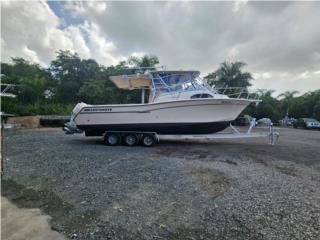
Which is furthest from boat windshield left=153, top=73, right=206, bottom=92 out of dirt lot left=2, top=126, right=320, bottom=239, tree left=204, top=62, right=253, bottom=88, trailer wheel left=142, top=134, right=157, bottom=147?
tree left=204, top=62, right=253, bottom=88

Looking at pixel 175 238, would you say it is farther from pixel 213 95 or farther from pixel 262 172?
pixel 213 95

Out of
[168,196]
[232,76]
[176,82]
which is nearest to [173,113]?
[176,82]

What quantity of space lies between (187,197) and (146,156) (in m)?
3.09

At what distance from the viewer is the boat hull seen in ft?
27.7

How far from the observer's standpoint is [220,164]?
5.76m

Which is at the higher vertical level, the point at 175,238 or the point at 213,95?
the point at 213,95

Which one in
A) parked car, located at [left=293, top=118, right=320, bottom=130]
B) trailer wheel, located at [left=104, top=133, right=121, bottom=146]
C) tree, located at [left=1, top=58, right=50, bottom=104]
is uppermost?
tree, located at [left=1, top=58, right=50, bottom=104]

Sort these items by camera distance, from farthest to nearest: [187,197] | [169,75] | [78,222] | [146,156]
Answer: [169,75] < [146,156] < [187,197] < [78,222]

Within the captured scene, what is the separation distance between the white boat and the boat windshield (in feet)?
0.13

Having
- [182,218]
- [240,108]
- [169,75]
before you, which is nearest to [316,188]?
[182,218]

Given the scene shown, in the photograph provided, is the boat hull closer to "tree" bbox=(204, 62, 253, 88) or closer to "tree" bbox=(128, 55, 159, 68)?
"tree" bbox=(128, 55, 159, 68)

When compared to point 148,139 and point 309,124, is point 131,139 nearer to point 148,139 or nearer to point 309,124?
point 148,139

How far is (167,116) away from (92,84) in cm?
1720

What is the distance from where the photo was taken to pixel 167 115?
8.57 m
